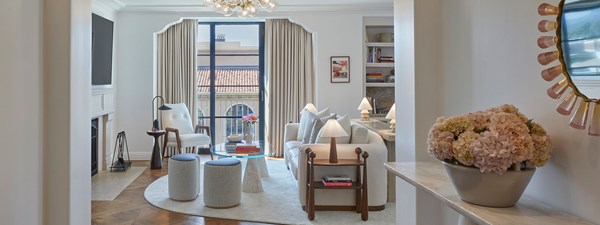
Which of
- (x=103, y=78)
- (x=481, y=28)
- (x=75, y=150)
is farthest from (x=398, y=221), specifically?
(x=103, y=78)

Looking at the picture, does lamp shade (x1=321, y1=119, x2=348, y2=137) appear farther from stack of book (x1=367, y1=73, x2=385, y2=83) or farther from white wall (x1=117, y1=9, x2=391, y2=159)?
stack of book (x1=367, y1=73, x2=385, y2=83)

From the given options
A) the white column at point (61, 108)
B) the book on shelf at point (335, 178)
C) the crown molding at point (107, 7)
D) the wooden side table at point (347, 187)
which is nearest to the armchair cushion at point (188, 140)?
the crown molding at point (107, 7)

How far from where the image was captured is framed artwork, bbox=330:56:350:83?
666 cm

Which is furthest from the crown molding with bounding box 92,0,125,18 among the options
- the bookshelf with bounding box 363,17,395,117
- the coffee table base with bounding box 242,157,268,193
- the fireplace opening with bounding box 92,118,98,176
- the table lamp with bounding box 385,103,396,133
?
the table lamp with bounding box 385,103,396,133

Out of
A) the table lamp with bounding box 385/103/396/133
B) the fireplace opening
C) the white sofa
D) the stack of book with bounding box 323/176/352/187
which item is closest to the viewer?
the stack of book with bounding box 323/176/352/187

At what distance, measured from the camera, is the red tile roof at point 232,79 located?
7.20 meters

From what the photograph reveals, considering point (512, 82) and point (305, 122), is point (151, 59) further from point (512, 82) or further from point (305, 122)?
point (512, 82)

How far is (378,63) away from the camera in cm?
686

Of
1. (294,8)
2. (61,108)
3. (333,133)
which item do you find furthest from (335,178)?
(294,8)

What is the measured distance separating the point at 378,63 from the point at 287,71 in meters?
1.63

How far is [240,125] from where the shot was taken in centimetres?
745

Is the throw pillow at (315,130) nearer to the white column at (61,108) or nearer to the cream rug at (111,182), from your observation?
the cream rug at (111,182)

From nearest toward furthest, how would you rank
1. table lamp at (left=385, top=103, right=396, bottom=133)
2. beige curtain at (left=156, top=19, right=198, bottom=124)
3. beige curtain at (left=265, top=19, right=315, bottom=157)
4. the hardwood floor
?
the hardwood floor, table lamp at (left=385, top=103, right=396, bottom=133), beige curtain at (left=156, top=19, right=198, bottom=124), beige curtain at (left=265, top=19, right=315, bottom=157)

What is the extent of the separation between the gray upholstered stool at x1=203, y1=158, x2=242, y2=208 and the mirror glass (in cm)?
325
